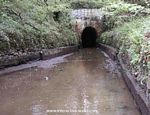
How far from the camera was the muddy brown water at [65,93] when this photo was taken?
27.9 feet

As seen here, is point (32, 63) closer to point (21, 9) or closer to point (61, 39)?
point (21, 9)

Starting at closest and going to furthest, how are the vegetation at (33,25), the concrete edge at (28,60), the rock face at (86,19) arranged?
the concrete edge at (28,60)
the vegetation at (33,25)
the rock face at (86,19)

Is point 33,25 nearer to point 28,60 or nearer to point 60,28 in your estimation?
point 28,60

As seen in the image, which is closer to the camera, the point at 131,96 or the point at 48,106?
the point at 48,106

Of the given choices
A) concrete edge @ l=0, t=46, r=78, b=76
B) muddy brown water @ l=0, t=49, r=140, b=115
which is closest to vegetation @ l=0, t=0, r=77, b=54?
concrete edge @ l=0, t=46, r=78, b=76

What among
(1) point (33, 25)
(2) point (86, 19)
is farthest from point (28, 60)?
(2) point (86, 19)

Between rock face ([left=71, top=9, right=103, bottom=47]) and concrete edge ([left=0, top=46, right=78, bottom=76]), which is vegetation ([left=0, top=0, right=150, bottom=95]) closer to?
concrete edge ([left=0, top=46, right=78, bottom=76])

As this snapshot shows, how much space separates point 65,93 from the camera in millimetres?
10289

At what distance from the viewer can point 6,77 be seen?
495 inches

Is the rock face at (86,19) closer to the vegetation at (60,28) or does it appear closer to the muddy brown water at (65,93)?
the vegetation at (60,28)

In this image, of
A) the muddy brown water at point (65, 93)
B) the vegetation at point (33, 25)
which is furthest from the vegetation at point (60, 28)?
the muddy brown water at point (65, 93)

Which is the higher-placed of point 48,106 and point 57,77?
point 48,106

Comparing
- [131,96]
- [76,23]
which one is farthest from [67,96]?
[76,23]

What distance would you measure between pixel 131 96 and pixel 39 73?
5038 millimetres
